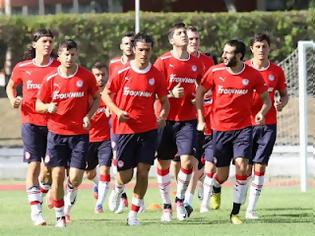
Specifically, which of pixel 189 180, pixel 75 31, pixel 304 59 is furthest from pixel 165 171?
pixel 75 31

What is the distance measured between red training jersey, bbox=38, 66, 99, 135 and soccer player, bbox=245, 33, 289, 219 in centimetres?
249

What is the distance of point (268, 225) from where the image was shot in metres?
16.3

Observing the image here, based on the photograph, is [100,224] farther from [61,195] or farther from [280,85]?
[280,85]

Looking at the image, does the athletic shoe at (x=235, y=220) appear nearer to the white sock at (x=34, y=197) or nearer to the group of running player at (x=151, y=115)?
the group of running player at (x=151, y=115)

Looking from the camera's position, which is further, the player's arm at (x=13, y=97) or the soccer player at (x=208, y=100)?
the soccer player at (x=208, y=100)

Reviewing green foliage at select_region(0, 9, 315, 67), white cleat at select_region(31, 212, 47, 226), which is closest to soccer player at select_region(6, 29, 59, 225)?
white cleat at select_region(31, 212, 47, 226)

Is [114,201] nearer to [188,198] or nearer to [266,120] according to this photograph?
[188,198]

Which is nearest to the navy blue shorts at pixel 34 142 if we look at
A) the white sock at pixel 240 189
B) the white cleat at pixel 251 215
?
the white sock at pixel 240 189

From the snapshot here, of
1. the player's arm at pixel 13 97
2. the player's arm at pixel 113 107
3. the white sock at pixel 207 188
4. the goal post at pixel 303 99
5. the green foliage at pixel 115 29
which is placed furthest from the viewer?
the green foliage at pixel 115 29

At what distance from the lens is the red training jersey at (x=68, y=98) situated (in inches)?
642

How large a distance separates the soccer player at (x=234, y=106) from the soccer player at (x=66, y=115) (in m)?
1.54

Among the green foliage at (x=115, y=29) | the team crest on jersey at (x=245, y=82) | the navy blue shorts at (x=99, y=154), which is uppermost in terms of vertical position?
the green foliage at (x=115, y=29)

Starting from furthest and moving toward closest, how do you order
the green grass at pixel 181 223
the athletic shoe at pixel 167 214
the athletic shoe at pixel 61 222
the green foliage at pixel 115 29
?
the green foliage at pixel 115 29 < the athletic shoe at pixel 167 214 < the athletic shoe at pixel 61 222 < the green grass at pixel 181 223

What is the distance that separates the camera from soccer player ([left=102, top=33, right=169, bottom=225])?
16.5m
